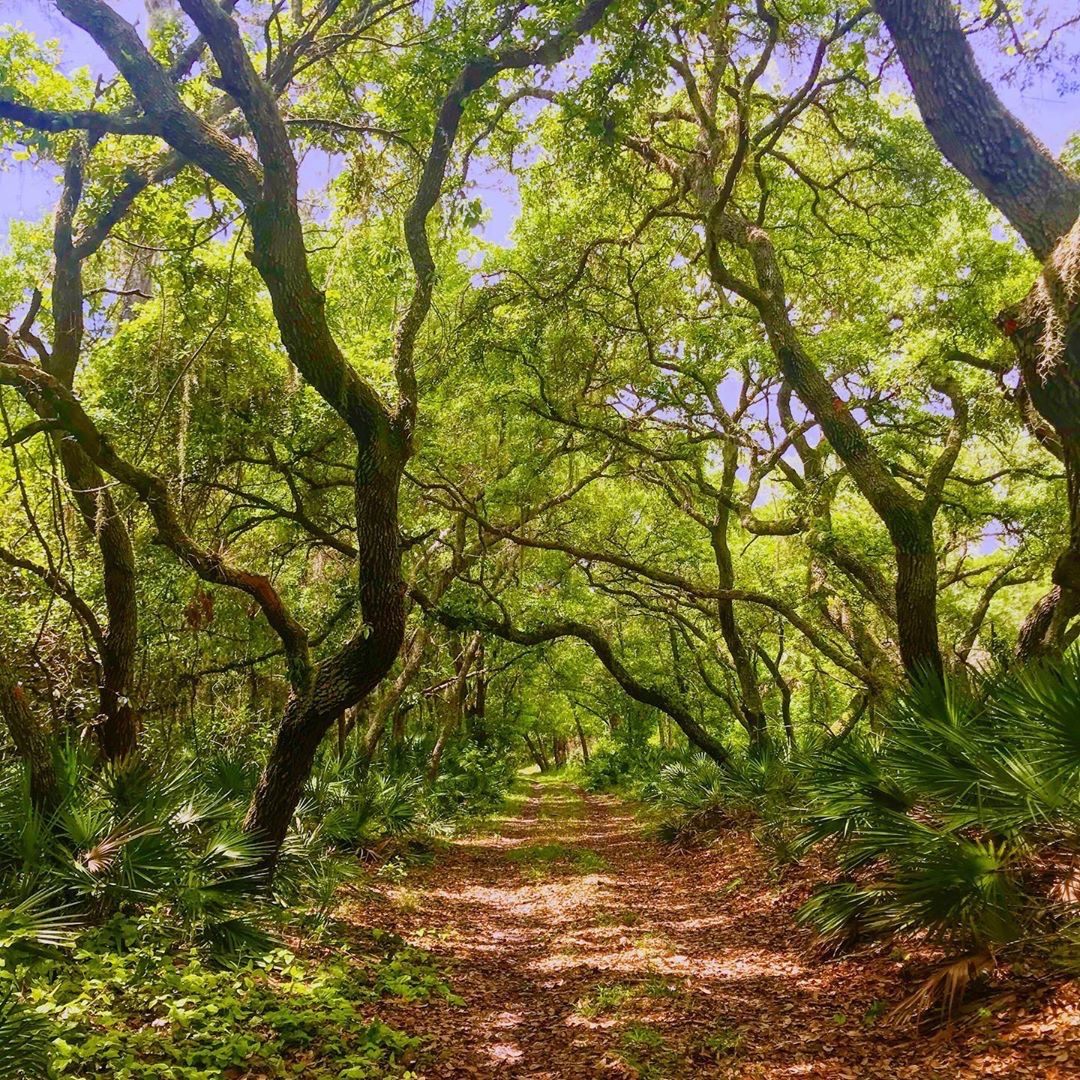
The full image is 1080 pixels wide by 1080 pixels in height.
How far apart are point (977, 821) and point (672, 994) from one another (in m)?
2.46

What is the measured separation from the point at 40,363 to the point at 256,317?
219cm

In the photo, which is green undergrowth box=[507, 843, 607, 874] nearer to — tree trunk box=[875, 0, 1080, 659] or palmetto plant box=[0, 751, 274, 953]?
palmetto plant box=[0, 751, 274, 953]

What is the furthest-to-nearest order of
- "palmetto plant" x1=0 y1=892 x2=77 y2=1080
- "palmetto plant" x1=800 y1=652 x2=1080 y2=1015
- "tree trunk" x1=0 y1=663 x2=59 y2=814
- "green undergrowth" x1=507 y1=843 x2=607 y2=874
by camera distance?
"green undergrowth" x1=507 y1=843 x2=607 y2=874
"tree trunk" x1=0 y1=663 x2=59 y2=814
"palmetto plant" x1=800 y1=652 x2=1080 y2=1015
"palmetto plant" x1=0 y1=892 x2=77 y2=1080

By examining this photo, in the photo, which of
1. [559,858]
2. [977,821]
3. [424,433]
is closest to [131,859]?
[977,821]

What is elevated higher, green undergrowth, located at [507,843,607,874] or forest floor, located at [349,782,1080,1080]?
forest floor, located at [349,782,1080,1080]

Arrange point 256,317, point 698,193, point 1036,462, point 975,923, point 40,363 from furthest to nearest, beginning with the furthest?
point 1036,462
point 698,193
point 256,317
point 40,363
point 975,923

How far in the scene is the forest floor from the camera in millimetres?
4078

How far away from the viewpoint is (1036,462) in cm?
1157

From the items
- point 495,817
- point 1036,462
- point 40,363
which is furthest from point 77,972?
point 495,817

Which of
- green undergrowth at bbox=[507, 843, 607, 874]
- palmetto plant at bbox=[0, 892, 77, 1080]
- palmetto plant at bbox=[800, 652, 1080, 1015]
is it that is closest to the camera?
palmetto plant at bbox=[0, 892, 77, 1080]

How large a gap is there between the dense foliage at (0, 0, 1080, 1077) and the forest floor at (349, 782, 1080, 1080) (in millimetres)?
377

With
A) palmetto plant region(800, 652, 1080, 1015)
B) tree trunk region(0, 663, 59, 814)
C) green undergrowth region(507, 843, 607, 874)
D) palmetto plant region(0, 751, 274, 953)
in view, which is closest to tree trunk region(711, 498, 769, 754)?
green undergrowth region(507, 843, 607, 874)

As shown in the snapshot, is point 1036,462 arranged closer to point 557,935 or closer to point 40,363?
point 557,935

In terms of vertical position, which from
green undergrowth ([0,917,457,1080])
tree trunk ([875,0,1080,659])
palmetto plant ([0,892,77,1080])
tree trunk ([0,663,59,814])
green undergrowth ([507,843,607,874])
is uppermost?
tree trunk ([875,0,1080,659])
